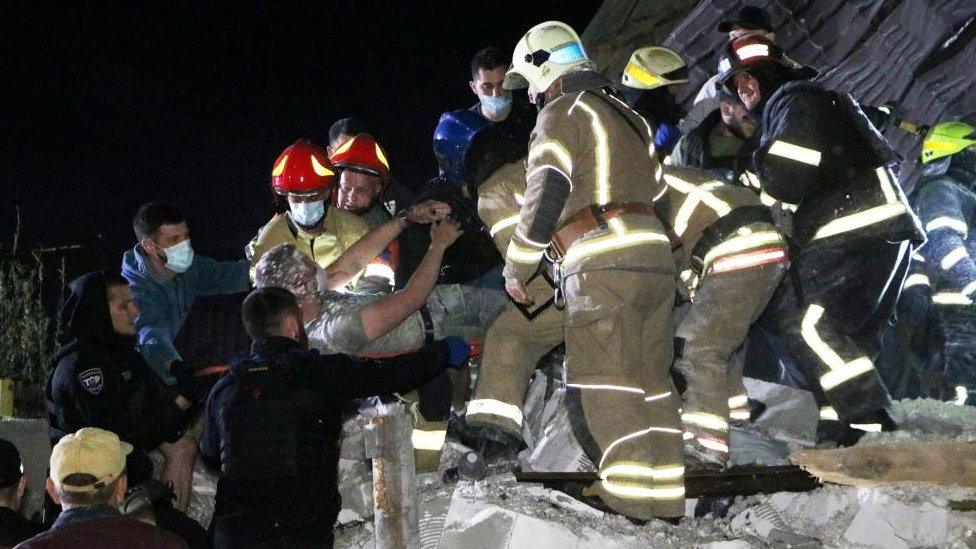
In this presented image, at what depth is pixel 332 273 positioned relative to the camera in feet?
18.6

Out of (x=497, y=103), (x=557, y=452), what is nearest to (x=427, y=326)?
(x=557, y=452)

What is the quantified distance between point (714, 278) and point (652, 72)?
163 cm

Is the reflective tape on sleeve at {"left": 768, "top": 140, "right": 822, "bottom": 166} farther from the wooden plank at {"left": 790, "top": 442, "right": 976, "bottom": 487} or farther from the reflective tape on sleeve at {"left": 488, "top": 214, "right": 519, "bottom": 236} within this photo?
the wooden plank at {"left": 790, "top": 442, "right": 976, "bottom": 487}

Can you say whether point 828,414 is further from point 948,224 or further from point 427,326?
point 948,224

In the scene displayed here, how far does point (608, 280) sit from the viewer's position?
4.40 m

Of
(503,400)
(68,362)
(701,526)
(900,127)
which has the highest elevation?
(900,127)

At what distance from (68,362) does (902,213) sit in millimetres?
4193

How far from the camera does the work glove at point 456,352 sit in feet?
13.7

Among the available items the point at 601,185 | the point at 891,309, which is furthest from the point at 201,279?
the point at 891,309

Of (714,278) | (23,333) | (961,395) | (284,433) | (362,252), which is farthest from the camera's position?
(23,333)

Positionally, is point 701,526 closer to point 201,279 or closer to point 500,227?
point 500,227

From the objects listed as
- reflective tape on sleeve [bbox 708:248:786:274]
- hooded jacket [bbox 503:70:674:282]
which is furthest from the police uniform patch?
reflective tape on sleeve [bbox 708:248:786:274]

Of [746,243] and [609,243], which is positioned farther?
[746,243]

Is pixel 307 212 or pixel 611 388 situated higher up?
pixel 307 212
